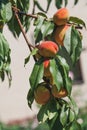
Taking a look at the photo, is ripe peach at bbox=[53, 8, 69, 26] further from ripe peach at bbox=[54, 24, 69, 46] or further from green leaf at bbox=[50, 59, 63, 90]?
green leaf at bbox=[50, 59, 63, 90]

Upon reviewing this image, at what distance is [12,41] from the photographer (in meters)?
7.01

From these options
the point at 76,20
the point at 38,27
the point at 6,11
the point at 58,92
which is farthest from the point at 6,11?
the point at 58,92

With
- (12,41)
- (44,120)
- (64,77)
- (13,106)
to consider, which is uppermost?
(64,77)

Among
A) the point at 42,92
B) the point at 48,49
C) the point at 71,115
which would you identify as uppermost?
the point at 48,49

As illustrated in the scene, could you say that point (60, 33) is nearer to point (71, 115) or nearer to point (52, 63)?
point (52, 63)

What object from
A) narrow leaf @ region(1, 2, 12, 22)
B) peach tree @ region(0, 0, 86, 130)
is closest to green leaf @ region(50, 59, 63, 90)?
peach tree @ region(0, 0, 86, 130)

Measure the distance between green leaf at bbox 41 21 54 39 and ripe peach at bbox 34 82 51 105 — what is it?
171 millimetres

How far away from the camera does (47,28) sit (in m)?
1.68

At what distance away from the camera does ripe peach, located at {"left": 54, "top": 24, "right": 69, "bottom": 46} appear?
65.4 inches

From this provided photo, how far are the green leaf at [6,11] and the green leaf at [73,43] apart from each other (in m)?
0.20

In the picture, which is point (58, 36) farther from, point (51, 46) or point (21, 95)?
point (21, 95)

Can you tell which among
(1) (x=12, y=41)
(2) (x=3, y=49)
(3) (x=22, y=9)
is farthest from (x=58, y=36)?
(1) (x=12, y=41)

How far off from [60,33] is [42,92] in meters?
0.19

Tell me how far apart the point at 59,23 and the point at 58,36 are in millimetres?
52
